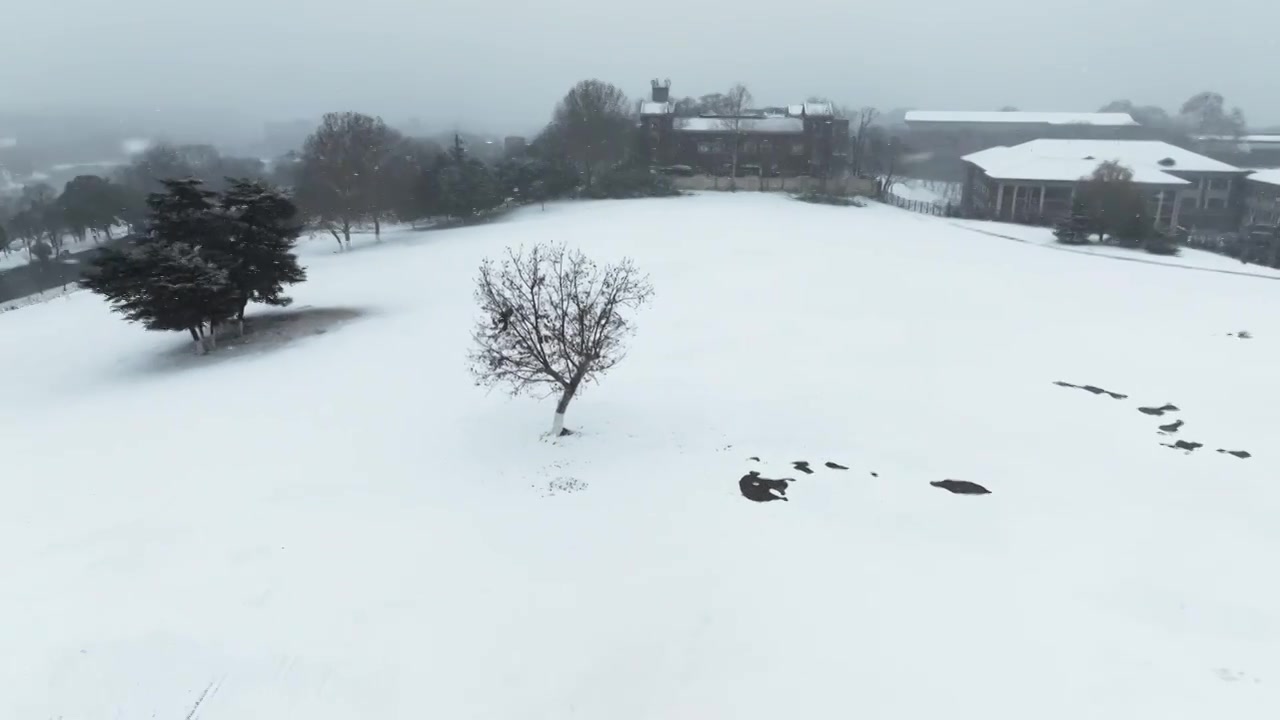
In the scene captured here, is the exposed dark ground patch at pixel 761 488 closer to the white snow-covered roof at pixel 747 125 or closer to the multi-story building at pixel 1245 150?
the white snow-covered roof at pixel 747 125

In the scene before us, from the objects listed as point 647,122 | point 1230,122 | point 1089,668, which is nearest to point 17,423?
point 1089,668

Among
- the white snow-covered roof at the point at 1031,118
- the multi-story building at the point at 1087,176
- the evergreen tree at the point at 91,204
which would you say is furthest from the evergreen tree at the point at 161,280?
the white snow-covered roof at the point at 1031,118

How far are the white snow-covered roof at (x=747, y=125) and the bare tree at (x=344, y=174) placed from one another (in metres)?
31.3

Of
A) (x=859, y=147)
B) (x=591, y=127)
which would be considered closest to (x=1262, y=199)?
(x=859, y=147)

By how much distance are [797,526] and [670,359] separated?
11.2 m

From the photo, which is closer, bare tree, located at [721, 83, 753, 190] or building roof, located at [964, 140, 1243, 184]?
building roof, located at [964, 140, 1243, 184]

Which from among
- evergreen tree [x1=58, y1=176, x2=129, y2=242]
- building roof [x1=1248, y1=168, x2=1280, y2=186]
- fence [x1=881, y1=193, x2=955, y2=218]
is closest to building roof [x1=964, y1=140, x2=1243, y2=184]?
building roof [x1=1248, y1=168, x2=1280, y2=186]

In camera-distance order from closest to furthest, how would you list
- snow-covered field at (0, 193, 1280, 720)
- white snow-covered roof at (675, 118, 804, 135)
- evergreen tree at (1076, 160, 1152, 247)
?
snow-covered field at (0, 193, 1280, 720), evergreen tree at (1076, 160, 1152, 247), white snow-covered roof at (675, 118, 804, 135)

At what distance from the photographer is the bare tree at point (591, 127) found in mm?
63219

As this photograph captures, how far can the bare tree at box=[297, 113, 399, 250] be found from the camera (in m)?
50.3

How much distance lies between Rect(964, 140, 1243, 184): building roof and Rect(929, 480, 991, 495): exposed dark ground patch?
4856 centimetres

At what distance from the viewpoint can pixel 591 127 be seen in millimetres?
63375

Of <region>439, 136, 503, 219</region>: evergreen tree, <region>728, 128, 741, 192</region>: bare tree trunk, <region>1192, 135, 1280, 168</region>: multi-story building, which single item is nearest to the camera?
→ <region>439, 136, 503, 219</region>: evergreen tree

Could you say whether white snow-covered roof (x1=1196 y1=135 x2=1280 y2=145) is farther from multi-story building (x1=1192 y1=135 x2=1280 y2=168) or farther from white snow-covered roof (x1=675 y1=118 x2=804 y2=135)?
white snow-covered roof (x1=675 y1=118 x2=804 y2=135)
